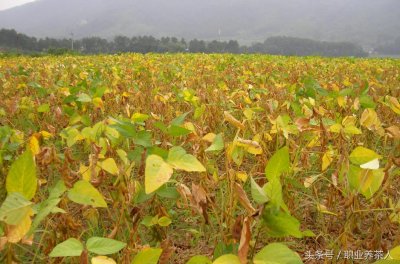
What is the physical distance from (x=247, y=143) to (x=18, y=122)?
2.31 meters

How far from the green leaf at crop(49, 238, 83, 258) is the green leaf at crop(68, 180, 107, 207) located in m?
0.11

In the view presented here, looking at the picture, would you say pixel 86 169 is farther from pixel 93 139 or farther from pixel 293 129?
pixel 293 129

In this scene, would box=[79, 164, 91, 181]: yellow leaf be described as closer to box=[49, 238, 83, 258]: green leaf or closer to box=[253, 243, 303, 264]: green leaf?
box=[49, 238, 83, 258]: green leaf

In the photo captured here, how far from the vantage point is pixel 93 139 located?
1.49 m

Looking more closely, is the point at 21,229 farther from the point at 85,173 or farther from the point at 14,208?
the point at 85,173

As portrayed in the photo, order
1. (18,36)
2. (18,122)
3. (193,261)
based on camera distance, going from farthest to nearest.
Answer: (18,36) < (18,122) < (193,261)

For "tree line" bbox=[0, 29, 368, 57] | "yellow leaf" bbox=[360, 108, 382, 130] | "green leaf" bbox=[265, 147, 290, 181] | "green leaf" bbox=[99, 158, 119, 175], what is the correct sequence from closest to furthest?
1. "green leaf" bbox=[265, 147, 290, 181]
2. "green leaf" bbox=[99, 158, 119, 175]
3. "yellow leaf" bbox=[360, 108, 382, 130]
4. "tree line" bbox=[0, 29, 368, 57]

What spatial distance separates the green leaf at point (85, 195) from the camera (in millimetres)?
881

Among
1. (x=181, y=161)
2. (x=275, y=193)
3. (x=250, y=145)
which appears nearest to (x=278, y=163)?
(x=275, y=193)

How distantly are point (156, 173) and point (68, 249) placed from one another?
0.80 ft

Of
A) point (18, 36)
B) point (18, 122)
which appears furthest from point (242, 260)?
point (18, 36)

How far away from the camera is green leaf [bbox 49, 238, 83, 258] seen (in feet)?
2.44

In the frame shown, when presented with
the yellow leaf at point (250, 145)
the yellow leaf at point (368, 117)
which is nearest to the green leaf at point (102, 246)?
the yellow leaf at point (250, 145)

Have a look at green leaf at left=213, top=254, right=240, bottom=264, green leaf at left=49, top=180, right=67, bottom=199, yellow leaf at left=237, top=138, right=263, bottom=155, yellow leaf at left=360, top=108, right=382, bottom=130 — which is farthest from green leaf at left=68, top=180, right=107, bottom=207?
yellow leaf at left=360, top=108, right=382, bottom=130
